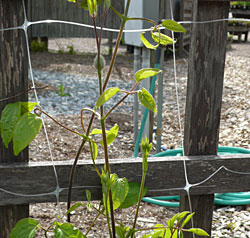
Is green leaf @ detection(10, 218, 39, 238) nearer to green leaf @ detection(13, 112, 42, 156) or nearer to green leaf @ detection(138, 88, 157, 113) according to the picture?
green leaf @ detection(13, 112, 42, 156)

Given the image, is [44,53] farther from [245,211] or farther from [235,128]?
[245,211]

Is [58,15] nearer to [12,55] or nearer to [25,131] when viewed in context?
[12,55]

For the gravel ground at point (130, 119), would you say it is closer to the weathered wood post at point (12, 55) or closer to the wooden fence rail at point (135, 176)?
the wooden fence rail at point (135, 176)

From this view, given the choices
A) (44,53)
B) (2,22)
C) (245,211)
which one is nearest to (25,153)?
(2,22)

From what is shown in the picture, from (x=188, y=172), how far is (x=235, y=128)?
9.65 feet

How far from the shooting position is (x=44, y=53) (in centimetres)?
867

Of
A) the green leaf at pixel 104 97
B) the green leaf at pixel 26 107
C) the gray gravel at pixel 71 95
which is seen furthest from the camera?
the gray gravel at pixel 71 95

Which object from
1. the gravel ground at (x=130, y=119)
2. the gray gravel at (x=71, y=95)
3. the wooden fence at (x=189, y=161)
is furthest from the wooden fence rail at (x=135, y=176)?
the gray gravel at (x=71, y=95)

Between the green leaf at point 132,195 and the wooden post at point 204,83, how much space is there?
180 mm

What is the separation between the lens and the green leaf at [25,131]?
1.00 meters

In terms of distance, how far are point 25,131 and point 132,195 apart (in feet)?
1.27

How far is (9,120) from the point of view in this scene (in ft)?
3.53

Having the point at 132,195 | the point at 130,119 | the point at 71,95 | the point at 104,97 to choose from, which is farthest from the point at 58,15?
the point at 104,97

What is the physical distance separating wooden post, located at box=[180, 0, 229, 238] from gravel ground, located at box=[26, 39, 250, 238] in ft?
3.43
